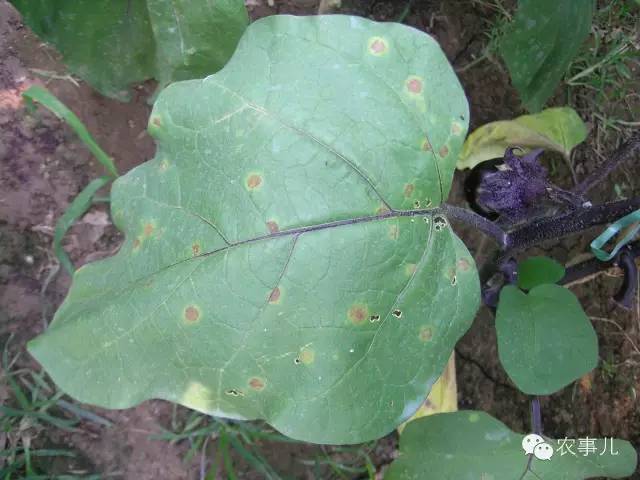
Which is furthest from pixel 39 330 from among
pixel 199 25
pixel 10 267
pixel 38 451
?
pixel 199 25

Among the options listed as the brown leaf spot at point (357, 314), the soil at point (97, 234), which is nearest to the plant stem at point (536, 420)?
the soil at point (97, 234)

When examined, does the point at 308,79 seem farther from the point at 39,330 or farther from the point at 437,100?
the point at 39,330

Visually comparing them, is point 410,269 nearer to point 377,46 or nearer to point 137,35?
point 377,46

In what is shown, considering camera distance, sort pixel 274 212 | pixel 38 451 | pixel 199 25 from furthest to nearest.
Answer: pixel 38 451, pixel 199 25, pixel 274 212

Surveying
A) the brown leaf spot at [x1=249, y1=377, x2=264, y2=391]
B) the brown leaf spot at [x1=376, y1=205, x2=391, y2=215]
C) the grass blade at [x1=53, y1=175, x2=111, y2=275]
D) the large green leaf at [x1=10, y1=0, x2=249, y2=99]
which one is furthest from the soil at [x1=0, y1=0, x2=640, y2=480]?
the brown leaf spot at [x1=376, y1=205, x2=391, y2=215]

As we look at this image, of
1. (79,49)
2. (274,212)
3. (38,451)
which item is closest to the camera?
(274,212)

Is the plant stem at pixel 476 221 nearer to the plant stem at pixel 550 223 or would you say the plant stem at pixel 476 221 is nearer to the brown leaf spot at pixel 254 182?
the plant stem at pixel 550 223

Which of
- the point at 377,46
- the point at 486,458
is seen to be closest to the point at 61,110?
the point at 377,46
